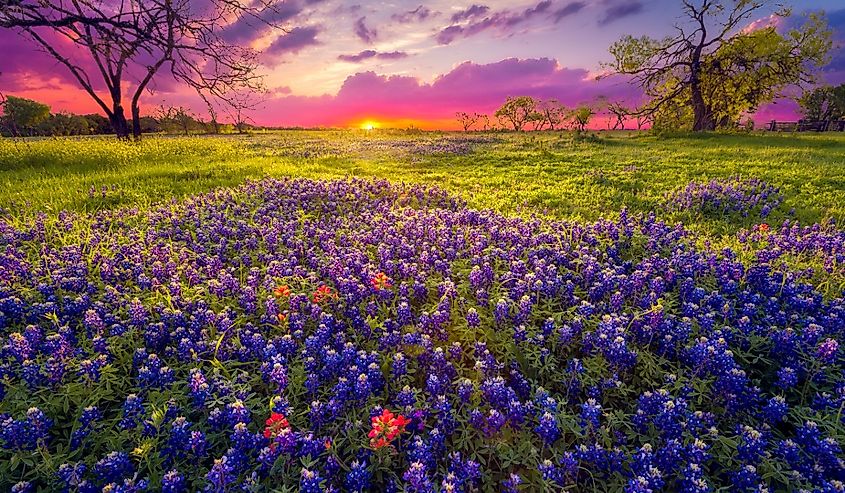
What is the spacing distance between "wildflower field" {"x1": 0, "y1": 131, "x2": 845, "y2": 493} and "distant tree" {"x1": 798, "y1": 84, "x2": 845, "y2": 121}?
288ft

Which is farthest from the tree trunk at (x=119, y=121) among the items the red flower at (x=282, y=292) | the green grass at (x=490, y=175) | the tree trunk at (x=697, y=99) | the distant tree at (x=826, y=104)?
the distant tree at (x=826, y=104)

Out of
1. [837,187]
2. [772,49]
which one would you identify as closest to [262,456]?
[837,187]

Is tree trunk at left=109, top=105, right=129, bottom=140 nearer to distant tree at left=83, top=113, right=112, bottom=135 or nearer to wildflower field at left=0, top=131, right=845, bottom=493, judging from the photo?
wildflower field at left=0, top=131, right=845, bottom=493

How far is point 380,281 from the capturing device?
5.43 m

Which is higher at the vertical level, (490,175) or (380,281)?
(490,175)

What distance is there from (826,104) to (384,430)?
368 ft

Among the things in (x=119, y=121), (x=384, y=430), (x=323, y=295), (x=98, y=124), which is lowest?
(x=384, y=430)

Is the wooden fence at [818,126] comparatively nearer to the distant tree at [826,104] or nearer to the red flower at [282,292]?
the distant tree at [826,104]

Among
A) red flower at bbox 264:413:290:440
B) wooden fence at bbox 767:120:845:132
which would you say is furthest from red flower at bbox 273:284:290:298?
wooden fence at bbox 767:120:845:132

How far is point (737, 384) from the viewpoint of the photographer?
371cm

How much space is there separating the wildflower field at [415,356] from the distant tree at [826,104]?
87.8 metres

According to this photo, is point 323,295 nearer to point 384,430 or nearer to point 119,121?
point 384,430

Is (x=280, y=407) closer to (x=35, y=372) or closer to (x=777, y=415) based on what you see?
(x=35, y=372)

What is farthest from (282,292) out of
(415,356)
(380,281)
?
(415,356)
